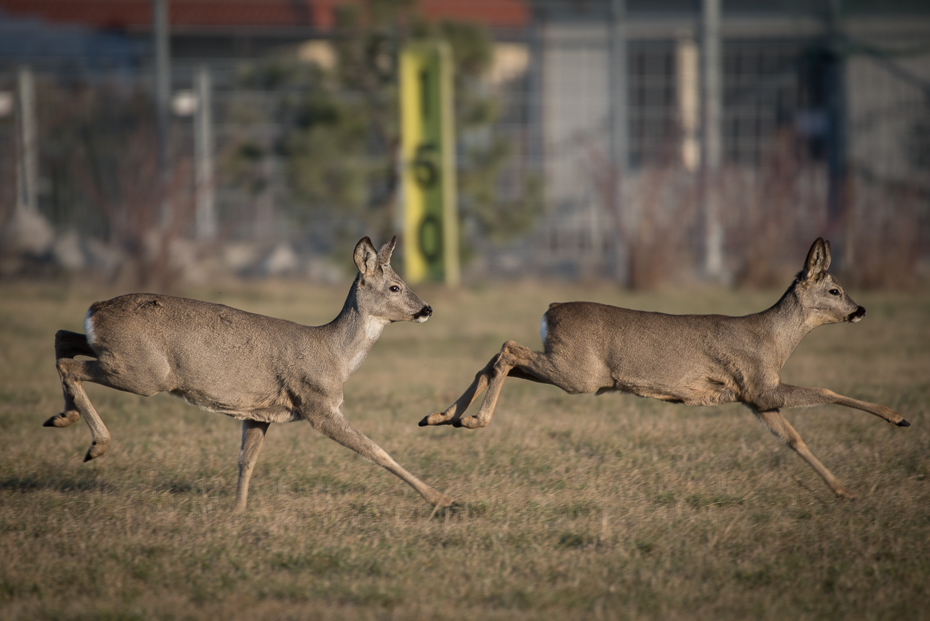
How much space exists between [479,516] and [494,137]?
11783 mm

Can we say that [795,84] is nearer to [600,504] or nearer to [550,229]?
[550,229]

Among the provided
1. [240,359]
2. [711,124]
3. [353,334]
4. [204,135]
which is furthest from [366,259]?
[204,135]

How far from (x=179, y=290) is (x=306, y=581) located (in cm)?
1059

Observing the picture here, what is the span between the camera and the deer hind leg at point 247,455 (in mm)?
5039

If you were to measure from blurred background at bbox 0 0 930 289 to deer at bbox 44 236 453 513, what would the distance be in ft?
30.1

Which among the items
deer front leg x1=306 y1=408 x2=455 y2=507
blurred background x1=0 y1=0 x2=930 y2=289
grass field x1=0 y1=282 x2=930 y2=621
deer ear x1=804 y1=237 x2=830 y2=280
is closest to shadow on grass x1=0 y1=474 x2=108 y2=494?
grass field x1=0 y1=282 x2=930 y2=621

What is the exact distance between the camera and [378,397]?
8.05 m

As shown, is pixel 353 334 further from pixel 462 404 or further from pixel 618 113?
pixel 618 113

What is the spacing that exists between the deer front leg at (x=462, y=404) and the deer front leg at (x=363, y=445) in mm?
292

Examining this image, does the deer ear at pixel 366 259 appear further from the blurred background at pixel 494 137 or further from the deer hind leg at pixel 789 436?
the blurred background at pixel 494 137

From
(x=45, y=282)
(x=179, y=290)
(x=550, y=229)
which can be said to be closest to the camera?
(x=179, y=290)

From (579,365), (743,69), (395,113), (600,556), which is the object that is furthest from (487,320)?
(743,69)

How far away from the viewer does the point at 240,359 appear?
16.1 feet

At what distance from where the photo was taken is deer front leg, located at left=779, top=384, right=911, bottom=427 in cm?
520
